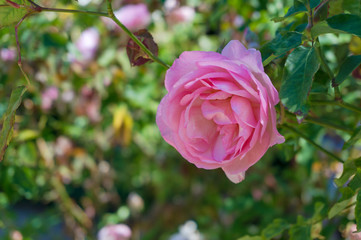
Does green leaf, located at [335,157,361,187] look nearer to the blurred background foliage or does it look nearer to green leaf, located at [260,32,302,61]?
green leaf, located at [260,32,302,61]

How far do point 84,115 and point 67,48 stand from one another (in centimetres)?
63

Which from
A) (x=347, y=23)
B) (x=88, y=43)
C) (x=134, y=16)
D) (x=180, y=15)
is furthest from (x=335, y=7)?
(x=88, y=43)

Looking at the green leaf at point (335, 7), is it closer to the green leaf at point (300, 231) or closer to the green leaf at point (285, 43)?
the green leaf at point (285, 43)

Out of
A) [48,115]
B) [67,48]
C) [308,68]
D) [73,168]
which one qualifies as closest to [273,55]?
[308,68]

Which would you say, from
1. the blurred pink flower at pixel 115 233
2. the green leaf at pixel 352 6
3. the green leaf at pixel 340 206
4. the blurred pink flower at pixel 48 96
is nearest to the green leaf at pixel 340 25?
the green leaf at pixel 352 6

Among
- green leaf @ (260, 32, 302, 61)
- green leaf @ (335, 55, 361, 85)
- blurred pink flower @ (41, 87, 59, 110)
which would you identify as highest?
green leaf @ (260, 32, 302, 61)

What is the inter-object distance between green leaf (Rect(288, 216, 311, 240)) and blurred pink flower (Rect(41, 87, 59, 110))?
4.15 feet

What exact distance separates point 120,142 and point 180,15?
606 mm

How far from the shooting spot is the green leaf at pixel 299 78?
0.52 meters

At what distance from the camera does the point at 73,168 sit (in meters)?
2.17

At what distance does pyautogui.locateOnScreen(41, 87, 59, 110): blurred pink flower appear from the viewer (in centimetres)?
180

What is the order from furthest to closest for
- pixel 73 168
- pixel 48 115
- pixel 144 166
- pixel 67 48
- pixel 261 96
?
1. pixel 144 166
2. pixel 73 168
3. pixel 48 115
4. pixel 67 48
5. pixel 261 96

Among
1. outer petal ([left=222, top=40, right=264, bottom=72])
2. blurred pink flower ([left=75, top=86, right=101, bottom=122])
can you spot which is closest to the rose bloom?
outer petal ([left=222, top=40, right=264, bottom=72])

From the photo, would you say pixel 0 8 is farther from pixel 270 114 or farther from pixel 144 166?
pixel 144 166
